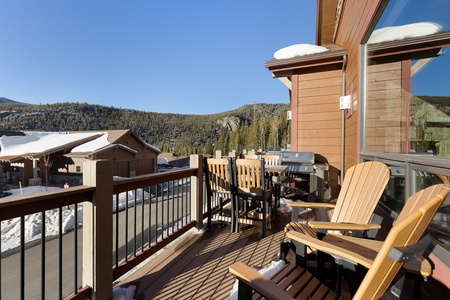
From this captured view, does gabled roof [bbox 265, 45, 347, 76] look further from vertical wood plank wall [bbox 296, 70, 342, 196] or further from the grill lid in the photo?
the grill lid

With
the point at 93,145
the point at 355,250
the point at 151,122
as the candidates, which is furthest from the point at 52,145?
the point at 151,122

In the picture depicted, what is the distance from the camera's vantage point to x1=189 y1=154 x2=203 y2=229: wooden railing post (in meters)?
3.02

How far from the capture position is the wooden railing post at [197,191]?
302 centimetres

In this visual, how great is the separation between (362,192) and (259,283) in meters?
1.52

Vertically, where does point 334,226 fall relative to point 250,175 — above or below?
below

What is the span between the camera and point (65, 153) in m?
19.3

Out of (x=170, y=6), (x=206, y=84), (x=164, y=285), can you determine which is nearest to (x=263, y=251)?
(x=164, y=285)

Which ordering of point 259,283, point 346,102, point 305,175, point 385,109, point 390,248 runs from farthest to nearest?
point 305,175 → point 346,102 → point 385,109 → point 259,283 → point 390,248

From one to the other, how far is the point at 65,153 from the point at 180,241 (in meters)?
21.4

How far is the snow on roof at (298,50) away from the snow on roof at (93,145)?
18.4 m

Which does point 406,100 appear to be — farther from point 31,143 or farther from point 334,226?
point 31,143

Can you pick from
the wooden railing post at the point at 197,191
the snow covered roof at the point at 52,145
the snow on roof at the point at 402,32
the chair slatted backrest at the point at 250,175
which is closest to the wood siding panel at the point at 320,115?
the snow on roof at the point at 402,32

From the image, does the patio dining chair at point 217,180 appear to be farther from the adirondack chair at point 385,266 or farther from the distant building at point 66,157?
the distant building at point 66,157

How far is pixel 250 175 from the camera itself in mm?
2979
